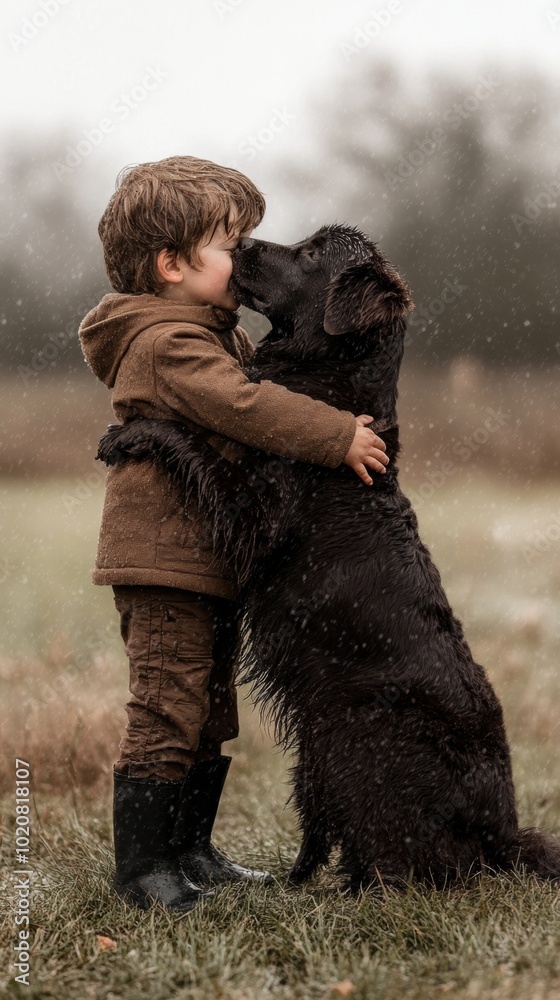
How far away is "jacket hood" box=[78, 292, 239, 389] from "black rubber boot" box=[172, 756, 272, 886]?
51.6 inches

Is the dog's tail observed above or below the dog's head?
below

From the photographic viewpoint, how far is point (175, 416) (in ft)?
9.55

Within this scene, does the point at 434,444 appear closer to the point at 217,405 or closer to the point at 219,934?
the point at 217,405

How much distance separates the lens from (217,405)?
2736 mm

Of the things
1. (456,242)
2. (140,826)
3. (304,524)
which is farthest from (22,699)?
(456,242)

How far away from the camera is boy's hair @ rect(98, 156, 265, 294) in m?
2.93

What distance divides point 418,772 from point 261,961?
680 mm

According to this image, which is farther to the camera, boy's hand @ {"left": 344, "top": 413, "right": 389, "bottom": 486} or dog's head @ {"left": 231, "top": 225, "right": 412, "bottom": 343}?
dog's head @ {"left": 231, "top": 225, "right": 412, "bottom": 343}

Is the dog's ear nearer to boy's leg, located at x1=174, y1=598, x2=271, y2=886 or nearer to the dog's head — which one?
the dog's head

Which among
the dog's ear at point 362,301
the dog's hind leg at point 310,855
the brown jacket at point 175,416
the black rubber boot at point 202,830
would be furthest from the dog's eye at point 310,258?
the dog's hind leg at point 310,855
